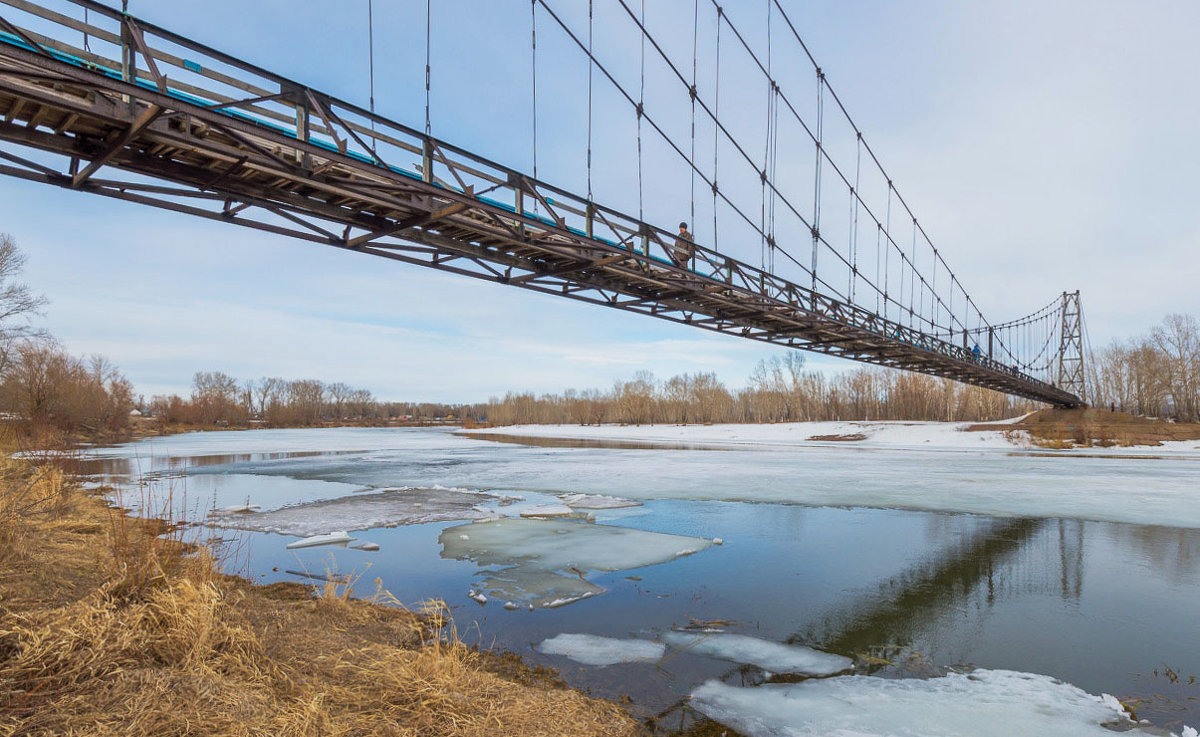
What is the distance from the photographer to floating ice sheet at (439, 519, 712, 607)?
7668mm

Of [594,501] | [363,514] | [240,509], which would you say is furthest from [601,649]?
[240,509]

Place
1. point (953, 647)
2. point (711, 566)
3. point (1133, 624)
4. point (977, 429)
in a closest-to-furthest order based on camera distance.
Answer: point (953, 647) → point (1133, 624) → point (711, 566) → point (977, 429)

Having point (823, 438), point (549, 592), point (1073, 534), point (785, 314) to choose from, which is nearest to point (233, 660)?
point (549, 592)

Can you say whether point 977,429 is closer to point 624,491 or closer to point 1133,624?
point 624,491

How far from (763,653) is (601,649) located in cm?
149

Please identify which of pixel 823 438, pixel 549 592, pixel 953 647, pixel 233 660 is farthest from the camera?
pixel 823 438

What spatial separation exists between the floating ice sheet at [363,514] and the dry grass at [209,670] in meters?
5.69

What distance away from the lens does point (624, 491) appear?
16516 mm

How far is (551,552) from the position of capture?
952 centimetres

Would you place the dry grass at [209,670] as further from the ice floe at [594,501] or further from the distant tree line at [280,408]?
the distant tree line at [280,408]

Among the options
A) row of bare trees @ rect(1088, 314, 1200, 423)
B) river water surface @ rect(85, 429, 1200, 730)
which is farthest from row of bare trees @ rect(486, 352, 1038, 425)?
river water surface @ rect(85, 429, 1200, 730)

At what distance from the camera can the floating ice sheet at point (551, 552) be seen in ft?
25.2

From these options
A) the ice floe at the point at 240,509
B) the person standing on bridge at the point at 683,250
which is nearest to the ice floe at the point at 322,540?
the ice floe at the point at 240,509

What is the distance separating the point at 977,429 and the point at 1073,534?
4163cm
